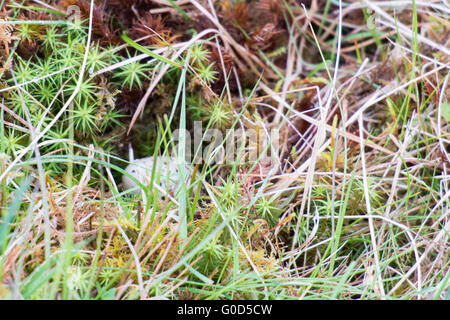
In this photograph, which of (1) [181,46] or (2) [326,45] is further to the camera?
(2) [326,45]

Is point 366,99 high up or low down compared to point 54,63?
down

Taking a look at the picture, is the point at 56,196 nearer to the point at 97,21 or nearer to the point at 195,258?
the point at 195,258

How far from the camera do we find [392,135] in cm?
188

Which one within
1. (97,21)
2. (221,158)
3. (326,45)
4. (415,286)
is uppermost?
(97,21)

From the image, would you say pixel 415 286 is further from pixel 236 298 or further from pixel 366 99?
pixel 366 99

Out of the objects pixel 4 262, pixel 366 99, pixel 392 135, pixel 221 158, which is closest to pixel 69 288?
pixel 4 262

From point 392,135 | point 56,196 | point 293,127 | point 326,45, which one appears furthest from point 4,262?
point 326,45

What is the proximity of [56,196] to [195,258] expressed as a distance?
569mm
